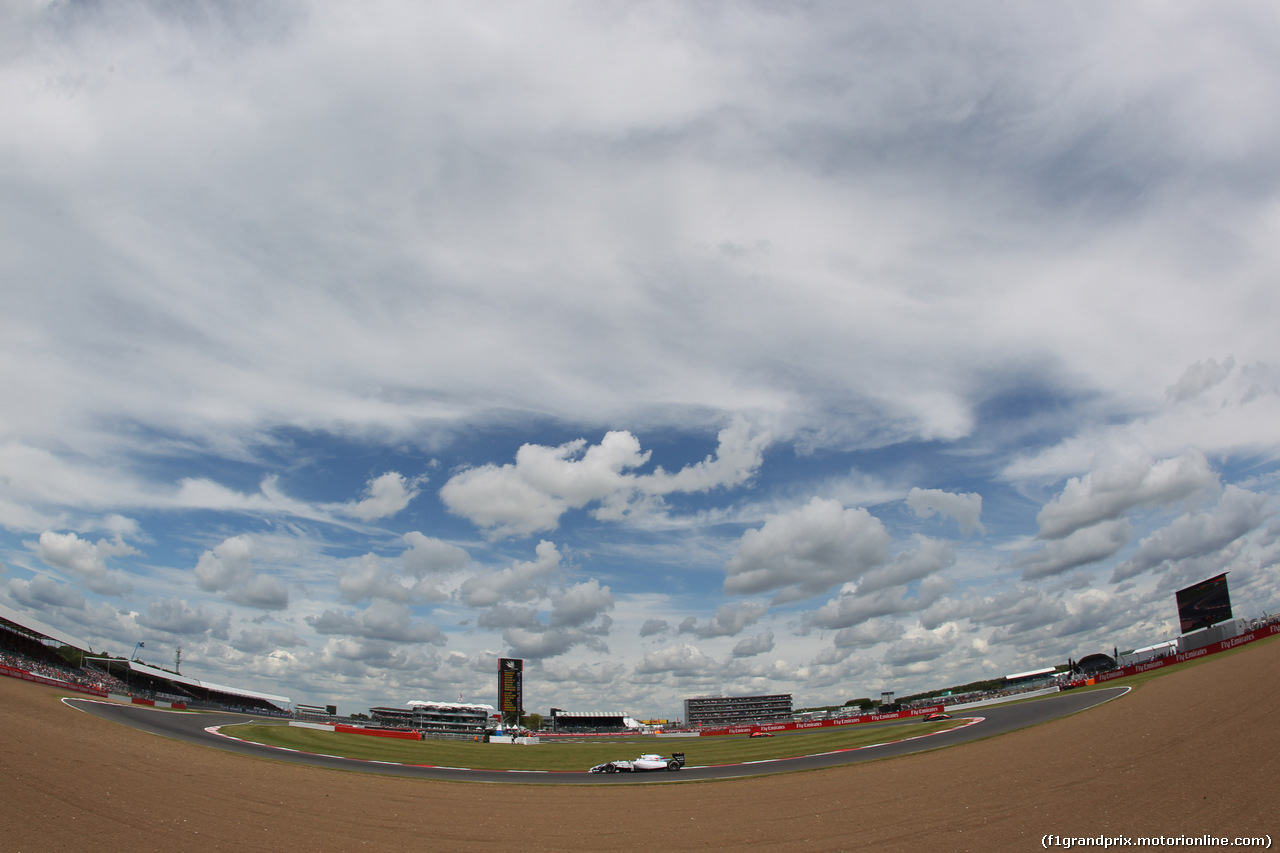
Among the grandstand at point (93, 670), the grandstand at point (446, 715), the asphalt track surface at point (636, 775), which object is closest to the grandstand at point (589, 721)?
the grandstand at point (446, 715)

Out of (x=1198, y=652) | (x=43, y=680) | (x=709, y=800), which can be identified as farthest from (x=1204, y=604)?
(x=43, y=680)

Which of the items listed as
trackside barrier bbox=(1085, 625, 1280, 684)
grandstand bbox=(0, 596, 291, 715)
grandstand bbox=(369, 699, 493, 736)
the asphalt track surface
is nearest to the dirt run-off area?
the asphalt track surface

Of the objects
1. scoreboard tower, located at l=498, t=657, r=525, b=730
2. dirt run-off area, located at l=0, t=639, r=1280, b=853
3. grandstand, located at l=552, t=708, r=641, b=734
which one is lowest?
grandstand, located at l=552, t=708, r=641, b=734

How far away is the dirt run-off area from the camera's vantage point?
14969 millimetres

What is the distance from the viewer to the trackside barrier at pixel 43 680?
65.1 meters

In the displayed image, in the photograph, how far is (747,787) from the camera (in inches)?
1048

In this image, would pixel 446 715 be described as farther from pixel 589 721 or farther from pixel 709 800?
pixel 709 800

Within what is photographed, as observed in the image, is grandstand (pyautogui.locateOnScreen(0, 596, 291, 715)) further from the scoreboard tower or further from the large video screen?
the large video screen

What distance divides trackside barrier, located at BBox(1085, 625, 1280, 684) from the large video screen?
1473cm

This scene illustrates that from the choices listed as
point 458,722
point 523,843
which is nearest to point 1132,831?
point 523,843

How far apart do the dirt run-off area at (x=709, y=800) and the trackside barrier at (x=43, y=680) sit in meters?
51.5

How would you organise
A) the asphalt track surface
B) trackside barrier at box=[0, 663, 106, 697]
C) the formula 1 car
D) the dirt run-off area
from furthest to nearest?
trackside barrier at box=[0, 663, 106, 697] < the formula 1 car < the asphalt track surface < the dirt run-off area

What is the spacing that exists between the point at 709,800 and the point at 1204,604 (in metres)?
103

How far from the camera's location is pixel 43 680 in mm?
69562
